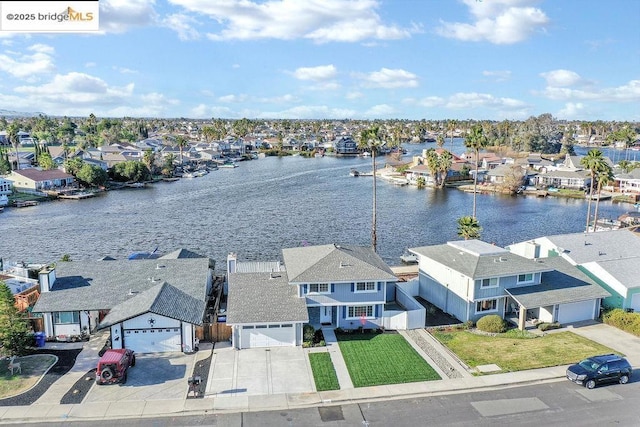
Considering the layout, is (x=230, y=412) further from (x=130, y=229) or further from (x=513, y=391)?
(x=130, y=229)

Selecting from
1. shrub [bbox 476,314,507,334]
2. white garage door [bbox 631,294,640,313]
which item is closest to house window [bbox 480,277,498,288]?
shrub [bbox 476,314,507,334]

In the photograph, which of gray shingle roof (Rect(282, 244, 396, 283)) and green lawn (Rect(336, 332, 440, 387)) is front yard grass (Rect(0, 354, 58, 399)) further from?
green lawn (Rect(336, 332, 440, 387))

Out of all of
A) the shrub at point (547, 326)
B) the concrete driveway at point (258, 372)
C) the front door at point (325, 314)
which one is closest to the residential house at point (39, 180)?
the concrete driveway at point (258, 372)

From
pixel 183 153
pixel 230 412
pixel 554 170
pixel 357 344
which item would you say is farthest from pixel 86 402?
pixel 183 153

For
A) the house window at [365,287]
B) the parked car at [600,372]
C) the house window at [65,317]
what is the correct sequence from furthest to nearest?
the house window at [365,287] → the house window at [65,317] → the parked car at [600,372]

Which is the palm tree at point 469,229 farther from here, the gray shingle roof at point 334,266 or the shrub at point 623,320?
the gray shingle roof at point 334,266

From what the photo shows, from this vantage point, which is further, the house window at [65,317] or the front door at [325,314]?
A: the front door at [325,314]
